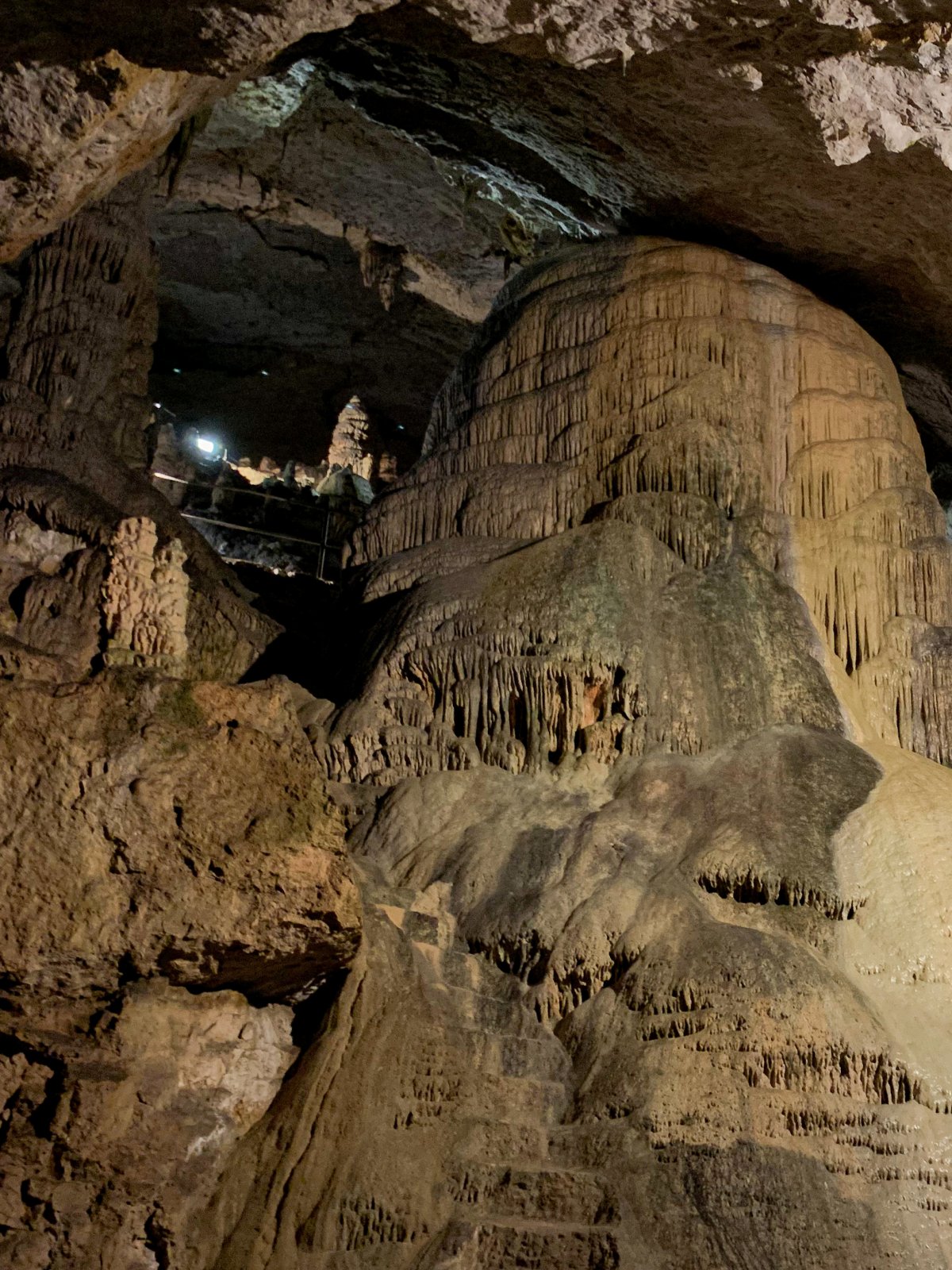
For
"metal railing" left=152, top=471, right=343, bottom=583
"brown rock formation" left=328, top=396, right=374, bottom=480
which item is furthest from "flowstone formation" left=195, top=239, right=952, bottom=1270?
"brown rock formation" left=328, top=396, right=374, bottom=480

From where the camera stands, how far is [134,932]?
539 centimetres

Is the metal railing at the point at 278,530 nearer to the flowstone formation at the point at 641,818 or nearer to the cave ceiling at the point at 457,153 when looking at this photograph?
the cave ceiling at the point at 457,153

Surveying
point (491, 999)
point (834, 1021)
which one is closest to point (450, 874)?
point (491, 999)

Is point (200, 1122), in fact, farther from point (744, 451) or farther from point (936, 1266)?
point (744, 451)

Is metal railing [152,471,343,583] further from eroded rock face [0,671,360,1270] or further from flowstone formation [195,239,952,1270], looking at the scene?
eroded rock face [0,671,360,1270]

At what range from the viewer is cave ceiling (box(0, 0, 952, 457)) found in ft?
19.5

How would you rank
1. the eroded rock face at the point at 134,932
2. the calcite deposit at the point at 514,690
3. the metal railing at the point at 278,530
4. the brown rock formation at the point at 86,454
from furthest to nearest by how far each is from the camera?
the metal railing at the point at 278,530 < the brown rock formation at the point at 86,454 < the calcite deposit at the point at 514,690 < the eroded rock face at the point at 134,932

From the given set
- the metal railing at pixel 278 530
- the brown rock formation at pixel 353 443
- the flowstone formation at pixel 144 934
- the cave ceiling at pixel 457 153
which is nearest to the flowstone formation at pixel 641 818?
the flowstone formation at pixel 144 934

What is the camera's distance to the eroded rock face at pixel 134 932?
17.3ft

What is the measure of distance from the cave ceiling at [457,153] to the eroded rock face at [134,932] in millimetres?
2493

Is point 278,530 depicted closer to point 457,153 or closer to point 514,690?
point 457,153

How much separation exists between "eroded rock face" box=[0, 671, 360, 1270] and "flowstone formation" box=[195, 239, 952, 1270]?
388mm

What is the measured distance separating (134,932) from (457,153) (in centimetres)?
766

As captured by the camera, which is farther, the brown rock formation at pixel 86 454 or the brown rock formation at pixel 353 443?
the brown rock formation at pixel 353 443
